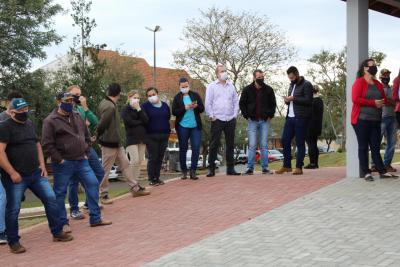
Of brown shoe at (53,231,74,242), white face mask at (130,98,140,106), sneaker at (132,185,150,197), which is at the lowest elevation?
brown shoe at (53,231,74,242)

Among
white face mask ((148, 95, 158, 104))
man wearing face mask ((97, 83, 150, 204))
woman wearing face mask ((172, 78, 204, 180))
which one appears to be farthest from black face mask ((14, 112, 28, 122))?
woman wearing face mask ((172, 78, 204, 180))

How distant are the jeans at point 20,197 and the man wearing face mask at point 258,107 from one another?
187 inches

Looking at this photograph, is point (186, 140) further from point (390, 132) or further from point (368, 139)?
point (390, 132)

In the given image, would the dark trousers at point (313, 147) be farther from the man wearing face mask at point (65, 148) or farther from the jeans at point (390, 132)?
the man wearing face mask at point (65, 148)

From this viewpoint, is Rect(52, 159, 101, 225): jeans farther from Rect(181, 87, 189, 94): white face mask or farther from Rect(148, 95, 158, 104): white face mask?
Rect(181, 87, 189, 94): white face mask

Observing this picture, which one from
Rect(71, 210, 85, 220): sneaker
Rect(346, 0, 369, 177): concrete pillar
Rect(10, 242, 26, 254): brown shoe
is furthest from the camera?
Rect(346, 0, 369, 177): concrete pillar

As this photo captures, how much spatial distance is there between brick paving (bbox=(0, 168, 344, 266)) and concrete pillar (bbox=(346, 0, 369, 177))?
447 mm

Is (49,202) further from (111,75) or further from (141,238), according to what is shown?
(111,75)

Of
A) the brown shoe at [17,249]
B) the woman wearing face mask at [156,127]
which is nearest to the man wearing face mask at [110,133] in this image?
the woman wearing face mask at [156,127]

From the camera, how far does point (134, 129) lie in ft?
32.9

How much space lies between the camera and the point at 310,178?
1038 centimetres

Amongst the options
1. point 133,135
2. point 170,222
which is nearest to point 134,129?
point 133,135

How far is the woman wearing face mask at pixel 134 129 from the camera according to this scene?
9.94 m

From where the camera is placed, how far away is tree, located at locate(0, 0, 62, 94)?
2283 cm
